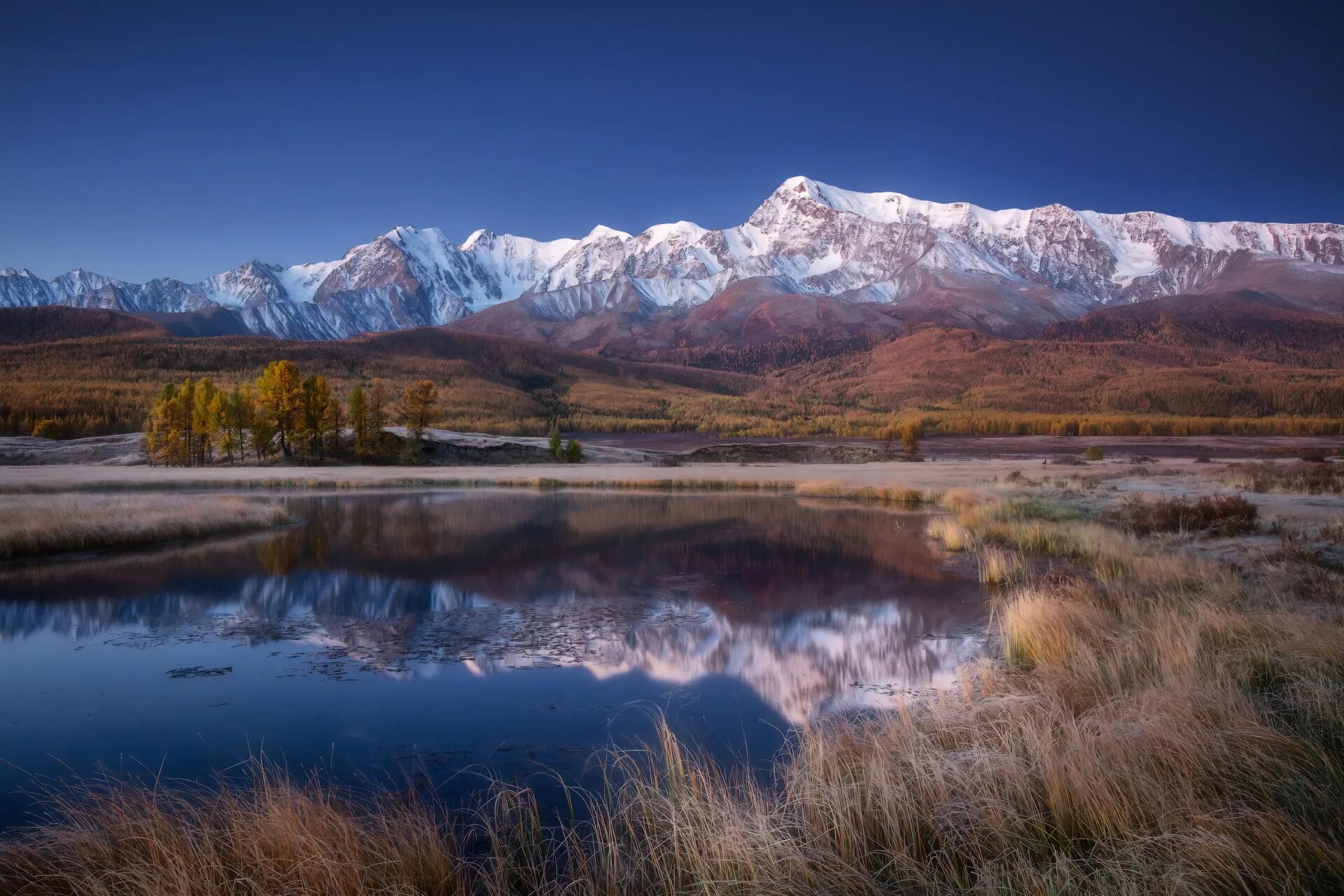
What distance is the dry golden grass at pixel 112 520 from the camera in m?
21.2

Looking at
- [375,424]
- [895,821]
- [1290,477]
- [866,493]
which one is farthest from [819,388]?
[895,821]

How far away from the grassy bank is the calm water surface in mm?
1320

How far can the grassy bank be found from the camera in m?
4.46

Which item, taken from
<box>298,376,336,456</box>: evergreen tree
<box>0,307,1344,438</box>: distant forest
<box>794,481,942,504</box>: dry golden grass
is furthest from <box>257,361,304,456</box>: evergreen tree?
<box>794,481,942,504</box>: dry golden grass

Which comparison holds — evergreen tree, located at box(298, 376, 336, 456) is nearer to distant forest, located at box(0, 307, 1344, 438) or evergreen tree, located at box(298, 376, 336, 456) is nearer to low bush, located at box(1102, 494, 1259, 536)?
distant forest, located at box(0, 307, 1344, 438)

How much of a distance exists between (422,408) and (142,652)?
2622 inches

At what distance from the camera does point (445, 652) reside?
12.0 metres

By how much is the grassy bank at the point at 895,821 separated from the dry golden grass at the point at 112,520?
1917 centimetres

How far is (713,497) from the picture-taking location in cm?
4288

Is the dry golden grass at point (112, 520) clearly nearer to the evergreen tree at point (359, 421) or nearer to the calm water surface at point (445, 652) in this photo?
the calm water surface at point (445, 652)

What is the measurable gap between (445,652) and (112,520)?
17.6 m

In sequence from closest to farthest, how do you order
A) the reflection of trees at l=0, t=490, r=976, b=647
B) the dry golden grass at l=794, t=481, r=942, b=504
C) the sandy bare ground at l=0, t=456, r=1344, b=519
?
the reflection of trees at l=0, t=490, r=976, b=647 → the sandy bare ground at l=0, t=456, r=1344, b=519 → the dry golden grass at l=794, t=481, r=942, b=504

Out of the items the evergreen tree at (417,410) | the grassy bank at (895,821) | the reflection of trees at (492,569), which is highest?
the evergreen tree at (417,410)

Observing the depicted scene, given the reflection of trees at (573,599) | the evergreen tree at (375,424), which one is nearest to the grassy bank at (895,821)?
the reflection of trees at (573,599)
